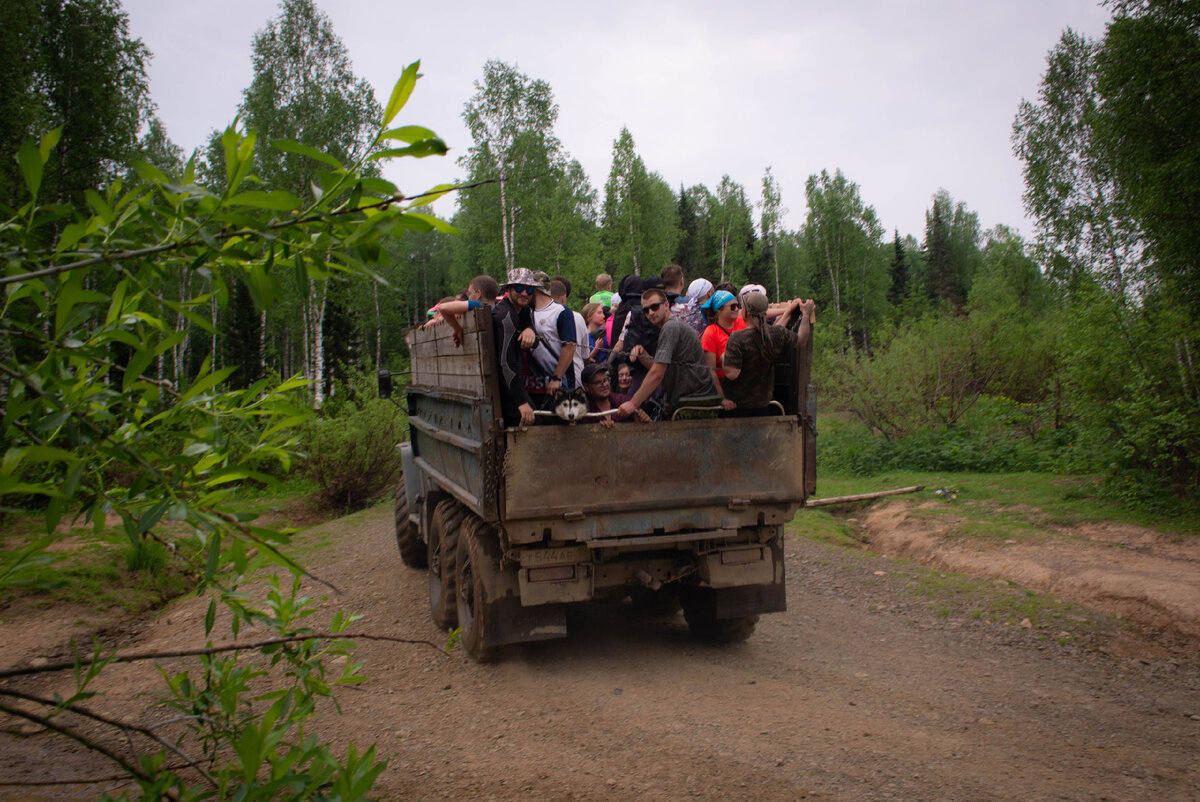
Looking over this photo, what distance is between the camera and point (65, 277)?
174 centimetres

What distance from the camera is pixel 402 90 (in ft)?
5.49

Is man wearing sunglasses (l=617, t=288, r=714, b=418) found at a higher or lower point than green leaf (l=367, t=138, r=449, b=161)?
lower

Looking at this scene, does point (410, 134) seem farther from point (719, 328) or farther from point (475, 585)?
point (719, 328)

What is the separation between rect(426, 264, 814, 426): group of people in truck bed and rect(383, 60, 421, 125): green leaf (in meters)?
3.72

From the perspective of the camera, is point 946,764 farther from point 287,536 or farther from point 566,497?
point 287,536

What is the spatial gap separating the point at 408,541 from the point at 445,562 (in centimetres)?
292

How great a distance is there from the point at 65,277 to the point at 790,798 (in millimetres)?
3592

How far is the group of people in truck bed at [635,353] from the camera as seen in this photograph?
5676 mm

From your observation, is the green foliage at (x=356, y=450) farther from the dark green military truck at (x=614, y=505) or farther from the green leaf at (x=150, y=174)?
the green leaf at (x=150, y=174)

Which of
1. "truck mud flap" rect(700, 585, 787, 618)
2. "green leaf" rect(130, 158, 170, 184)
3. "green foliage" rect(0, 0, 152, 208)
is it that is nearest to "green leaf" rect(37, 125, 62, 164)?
"green leaf" rect(130, 158, 170, 184)

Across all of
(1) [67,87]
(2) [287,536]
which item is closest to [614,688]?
(2) [287,536]

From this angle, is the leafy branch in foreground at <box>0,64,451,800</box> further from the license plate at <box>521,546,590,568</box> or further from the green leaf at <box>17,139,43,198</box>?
the license plate at <box>521,546,590,568</box>

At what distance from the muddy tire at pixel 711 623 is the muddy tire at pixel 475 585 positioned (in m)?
1.55

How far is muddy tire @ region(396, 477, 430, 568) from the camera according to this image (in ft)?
30.0
